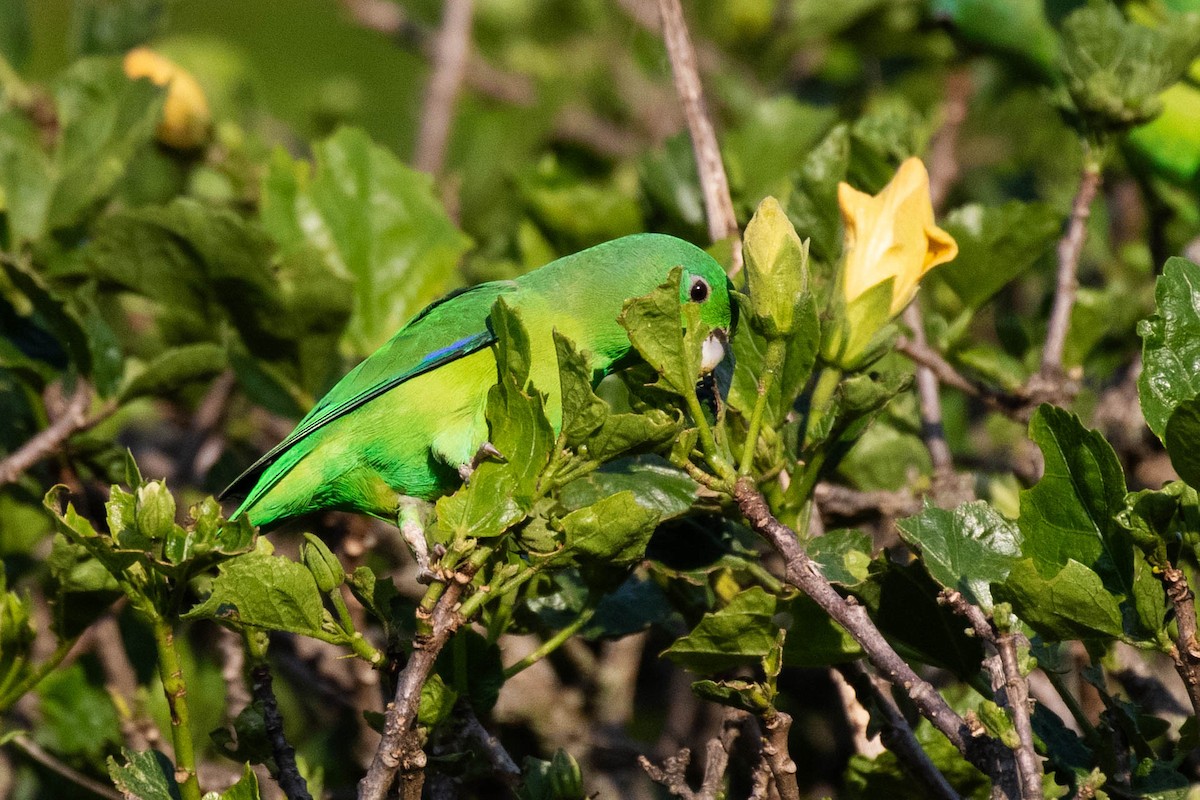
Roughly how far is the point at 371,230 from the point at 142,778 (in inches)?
78.2

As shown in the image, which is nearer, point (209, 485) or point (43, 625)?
point (209, 485)

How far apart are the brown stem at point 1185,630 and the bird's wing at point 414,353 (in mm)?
1597

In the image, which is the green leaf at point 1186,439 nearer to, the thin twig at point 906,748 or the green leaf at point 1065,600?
the green leaf at point 1065,600

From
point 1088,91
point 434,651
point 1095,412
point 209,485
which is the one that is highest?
point 1088,91

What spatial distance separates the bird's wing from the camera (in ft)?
9.80

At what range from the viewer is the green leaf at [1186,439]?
1.92m

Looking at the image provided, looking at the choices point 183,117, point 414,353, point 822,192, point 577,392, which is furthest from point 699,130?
point 183,117

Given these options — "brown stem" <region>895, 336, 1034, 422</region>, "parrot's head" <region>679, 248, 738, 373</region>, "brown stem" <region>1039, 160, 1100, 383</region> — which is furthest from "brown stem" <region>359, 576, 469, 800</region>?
"brown stem" <region>1039, 160, 1100, 383</region>

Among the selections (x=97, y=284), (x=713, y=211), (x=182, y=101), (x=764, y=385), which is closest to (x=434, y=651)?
(x=764, y=385)

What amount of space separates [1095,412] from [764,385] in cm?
175

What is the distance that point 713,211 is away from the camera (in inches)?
118

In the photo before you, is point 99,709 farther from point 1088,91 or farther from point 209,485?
point 1088,91

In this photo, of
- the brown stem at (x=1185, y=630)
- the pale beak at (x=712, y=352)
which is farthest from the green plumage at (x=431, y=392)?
the brown stem at (x=1185, y=630)

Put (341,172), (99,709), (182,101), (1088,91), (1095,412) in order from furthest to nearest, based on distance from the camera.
A: (182,101)
(341,172)
(1095,412)
(99,709)
(1088,91)
